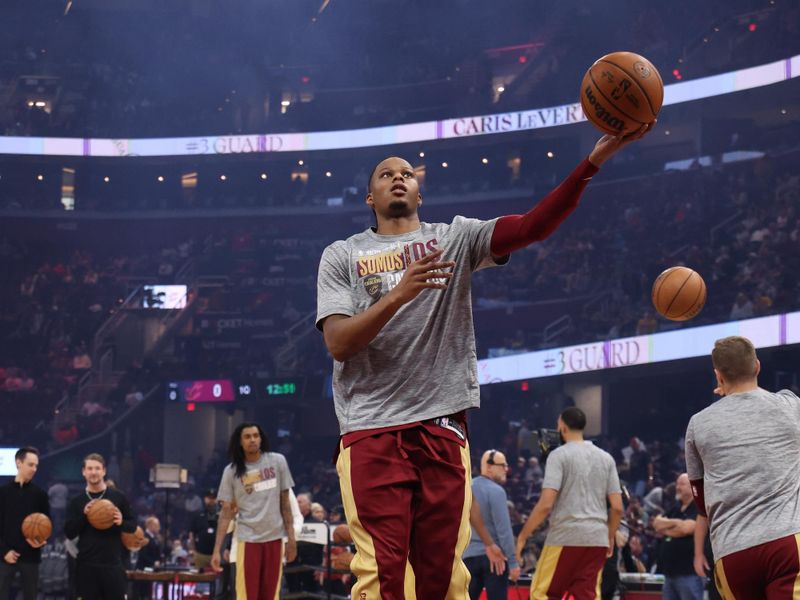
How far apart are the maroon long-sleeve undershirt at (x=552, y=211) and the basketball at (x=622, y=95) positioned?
0.88 feet

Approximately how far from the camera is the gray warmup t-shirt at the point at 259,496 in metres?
9.76

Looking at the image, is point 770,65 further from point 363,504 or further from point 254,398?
point 363,504

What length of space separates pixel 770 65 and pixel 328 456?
16.2m

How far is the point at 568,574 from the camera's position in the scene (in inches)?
325

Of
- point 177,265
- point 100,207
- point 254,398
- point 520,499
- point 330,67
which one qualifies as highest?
point 330,67

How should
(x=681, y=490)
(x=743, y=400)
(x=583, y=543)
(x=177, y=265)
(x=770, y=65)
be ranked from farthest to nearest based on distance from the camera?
(x=177, y=265) < (x=770, y=65) < (x=681, y=490) < (x=583, y=543) < (x=743, y=400)

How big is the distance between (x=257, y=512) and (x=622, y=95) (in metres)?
6.80

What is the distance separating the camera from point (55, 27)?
39969 millimetres

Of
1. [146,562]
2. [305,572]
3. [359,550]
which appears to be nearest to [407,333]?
[359,550]

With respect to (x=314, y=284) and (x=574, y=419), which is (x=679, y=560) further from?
(x=314, y=284)

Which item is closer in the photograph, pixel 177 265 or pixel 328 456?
pixel 328 456

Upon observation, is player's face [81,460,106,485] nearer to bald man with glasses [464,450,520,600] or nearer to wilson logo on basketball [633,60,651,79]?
bald man with glasses [464,450,520,600]

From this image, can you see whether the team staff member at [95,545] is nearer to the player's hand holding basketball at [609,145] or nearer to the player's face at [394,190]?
the player's face at [394,190]

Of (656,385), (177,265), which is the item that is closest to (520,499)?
(656,385)
